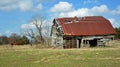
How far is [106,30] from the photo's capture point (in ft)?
194

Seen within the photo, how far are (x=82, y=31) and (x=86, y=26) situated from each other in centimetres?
168

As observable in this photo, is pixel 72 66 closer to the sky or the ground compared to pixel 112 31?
closer to the ground

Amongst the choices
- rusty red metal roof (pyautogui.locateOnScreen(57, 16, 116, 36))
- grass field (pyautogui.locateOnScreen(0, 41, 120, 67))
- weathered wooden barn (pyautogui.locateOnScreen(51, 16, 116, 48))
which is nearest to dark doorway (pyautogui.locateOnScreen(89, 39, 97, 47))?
weathered wooden barn (pyautogui.locateOnScreen(51, 16, 116, 48))

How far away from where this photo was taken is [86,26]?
59062 mm

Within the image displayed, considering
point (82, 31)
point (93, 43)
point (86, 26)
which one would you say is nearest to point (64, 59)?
point (82, 31)

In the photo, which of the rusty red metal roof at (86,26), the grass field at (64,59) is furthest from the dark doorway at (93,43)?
the grass field at (64,59)

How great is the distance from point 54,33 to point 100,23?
10.3 metres

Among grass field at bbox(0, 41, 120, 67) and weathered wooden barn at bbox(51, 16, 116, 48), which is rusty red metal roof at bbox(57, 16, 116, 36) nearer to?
weathered wooden barn at bbox(51, 16, 116, 48)

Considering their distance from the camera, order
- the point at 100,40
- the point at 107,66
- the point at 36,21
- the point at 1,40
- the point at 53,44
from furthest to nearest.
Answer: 1. the point at 1,40
2. the point at 36,21
3. the point at 53,44
4. the point at 100,40
5. the point at 107,66

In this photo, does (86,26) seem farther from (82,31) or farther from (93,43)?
(93,43)

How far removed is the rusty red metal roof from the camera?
5750 cm

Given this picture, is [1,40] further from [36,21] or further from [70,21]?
[70,21]

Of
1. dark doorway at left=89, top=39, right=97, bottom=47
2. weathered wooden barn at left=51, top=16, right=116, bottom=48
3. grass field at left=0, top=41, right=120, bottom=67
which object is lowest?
grass field at left=0, top=41, right=120, bottom=67

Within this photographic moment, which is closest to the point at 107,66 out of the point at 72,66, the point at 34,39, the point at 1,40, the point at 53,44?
the point at 72,66
